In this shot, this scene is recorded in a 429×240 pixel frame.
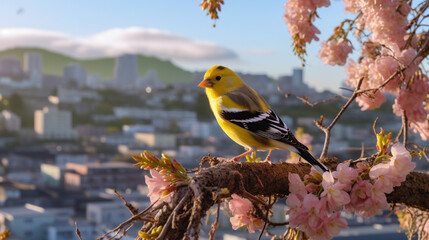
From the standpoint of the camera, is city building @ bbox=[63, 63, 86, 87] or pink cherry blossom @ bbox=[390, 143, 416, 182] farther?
city building @ bbox=[63, 63, 86, 87]

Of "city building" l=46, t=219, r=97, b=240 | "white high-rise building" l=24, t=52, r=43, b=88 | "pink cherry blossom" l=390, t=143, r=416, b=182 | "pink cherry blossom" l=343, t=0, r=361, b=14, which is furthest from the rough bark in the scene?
"white high-rise building" l=24, t=52, r=43, b=88

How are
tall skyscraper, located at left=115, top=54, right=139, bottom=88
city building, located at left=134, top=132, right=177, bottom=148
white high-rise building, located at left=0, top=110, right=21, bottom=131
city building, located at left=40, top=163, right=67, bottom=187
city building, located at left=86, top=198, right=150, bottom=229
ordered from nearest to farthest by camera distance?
1. city building, located at left=86, top=198, right=150, bottom=229
2. city building, located at left=40, top=163, right=67, bottom=187
3. city building, located at left=134, top=132, right=177, bottom=148
4. white high-rise building, located at left=0, top=110, right=21, bottom=131
5. tall skyscraper, located at left=115, top=54, right=139, bottom=88

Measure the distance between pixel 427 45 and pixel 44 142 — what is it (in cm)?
4946

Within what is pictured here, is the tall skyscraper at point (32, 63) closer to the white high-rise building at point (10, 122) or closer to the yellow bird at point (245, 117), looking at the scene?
the white high-rise building at point (10, 122)

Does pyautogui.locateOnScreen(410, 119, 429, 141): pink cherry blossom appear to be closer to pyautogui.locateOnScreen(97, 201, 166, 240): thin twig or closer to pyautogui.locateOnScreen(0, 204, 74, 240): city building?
pyautogui.locateOnScreen(97, 201, 166, 240): thin twig

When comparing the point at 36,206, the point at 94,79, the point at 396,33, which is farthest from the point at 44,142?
the point at 396,33

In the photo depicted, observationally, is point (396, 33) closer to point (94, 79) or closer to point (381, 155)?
point (381, 155)

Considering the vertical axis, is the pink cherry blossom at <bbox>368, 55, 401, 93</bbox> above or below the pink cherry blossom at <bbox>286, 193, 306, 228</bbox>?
above

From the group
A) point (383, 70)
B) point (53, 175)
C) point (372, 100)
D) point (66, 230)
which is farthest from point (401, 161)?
point (53, 175)

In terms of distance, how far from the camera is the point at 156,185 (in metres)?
1.04

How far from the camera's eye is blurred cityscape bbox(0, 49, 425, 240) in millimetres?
32128

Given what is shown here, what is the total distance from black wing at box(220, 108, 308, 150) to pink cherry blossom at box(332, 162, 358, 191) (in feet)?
0.56

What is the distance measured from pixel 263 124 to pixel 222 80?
8.4 inches

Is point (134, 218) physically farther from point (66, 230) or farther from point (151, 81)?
point (151, 81)
